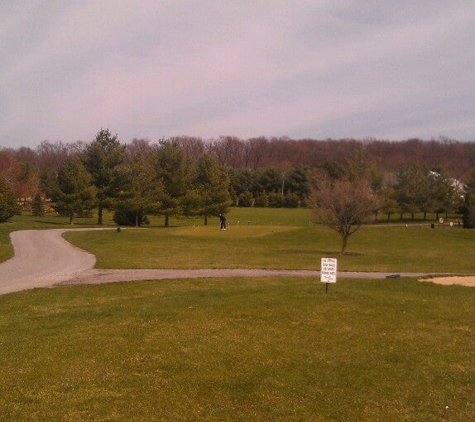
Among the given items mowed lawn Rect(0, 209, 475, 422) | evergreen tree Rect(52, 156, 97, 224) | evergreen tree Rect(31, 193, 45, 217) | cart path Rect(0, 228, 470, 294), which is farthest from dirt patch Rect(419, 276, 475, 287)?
evergreen tree Rect(31, 193, 45, 217)

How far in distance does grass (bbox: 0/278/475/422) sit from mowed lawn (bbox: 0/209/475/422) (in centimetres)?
2

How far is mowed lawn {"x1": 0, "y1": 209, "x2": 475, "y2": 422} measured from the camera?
6.38m

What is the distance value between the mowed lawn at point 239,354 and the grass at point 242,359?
24 mm

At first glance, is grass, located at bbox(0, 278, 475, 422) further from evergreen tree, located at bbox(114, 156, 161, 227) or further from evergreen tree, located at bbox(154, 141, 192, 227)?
evergreen tree, located at bbox(154, 141, 192, 227)

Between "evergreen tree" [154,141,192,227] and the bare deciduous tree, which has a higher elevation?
"evergreen tree" [154,141,192,227]

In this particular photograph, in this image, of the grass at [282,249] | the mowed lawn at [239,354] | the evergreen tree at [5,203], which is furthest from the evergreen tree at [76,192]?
the mowed lawn at [239,354]

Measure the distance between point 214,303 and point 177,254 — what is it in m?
16.6

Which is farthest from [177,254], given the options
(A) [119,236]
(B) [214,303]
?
(B) [214,303]

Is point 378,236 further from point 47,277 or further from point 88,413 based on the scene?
point 88,413

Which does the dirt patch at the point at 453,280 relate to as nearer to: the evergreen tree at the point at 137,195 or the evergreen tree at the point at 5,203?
the evergreen tree at the point at 5,203

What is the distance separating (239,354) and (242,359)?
223 mm

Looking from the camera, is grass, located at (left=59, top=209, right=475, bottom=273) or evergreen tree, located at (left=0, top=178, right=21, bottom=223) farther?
evergreen tree, located at (left=0, top=178, right=21, bottom=223)

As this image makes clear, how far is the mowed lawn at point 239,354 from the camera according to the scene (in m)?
6.38

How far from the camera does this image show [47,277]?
18.6m
